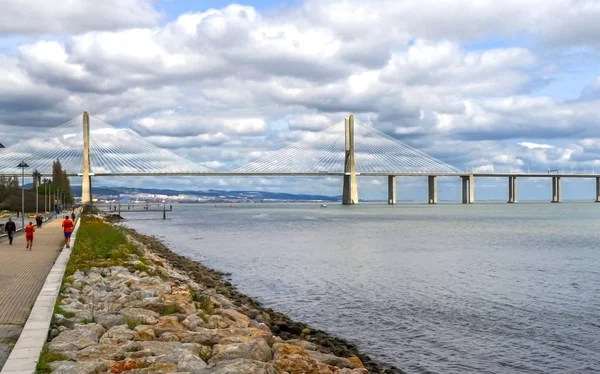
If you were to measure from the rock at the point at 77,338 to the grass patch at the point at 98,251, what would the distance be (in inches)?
232

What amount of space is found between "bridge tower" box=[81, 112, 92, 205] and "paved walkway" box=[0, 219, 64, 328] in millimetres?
68957

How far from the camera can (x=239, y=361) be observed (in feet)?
23.2

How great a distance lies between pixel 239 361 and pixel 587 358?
273 inches

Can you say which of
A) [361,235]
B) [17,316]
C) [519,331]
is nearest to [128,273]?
[17,316]

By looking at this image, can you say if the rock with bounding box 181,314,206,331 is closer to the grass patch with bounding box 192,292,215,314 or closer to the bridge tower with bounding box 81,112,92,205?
the grass patch with bounding box 192,292,215,314

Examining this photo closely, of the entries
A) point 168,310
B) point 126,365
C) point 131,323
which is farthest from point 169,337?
point 168,310

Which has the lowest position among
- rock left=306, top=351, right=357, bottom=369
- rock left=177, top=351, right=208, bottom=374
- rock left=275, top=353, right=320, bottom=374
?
rock left=306, top=351, right=357, bottom=369

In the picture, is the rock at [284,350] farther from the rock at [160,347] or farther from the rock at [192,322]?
the rock at [192,322]

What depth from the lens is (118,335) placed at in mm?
8422

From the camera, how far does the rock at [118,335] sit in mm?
8156

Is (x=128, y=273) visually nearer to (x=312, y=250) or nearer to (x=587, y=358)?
(x=587, y=358)

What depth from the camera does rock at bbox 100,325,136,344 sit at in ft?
26.8

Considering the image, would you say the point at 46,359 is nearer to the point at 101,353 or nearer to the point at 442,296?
the point at 101,353

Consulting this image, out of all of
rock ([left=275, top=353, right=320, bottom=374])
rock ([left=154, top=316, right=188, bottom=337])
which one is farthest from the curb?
rock ([left=275, top=353, right=320, bottom=374])
